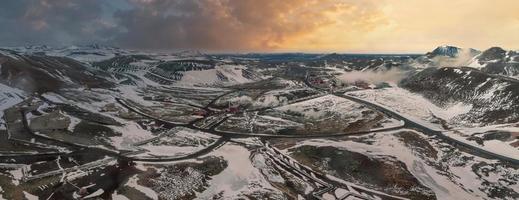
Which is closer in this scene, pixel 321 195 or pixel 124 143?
pixel 321 195

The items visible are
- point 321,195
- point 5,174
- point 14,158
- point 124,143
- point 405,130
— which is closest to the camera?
point 321,195

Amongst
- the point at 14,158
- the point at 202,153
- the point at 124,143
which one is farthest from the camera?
the point at 124,143

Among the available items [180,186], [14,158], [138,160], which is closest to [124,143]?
[138,160]

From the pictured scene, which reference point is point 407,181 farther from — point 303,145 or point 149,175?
point 149,175

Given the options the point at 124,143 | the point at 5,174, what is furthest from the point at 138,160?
the point at 5,174

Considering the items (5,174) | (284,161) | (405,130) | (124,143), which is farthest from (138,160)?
(405,130)

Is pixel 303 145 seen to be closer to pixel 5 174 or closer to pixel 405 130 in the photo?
pixel 405 130

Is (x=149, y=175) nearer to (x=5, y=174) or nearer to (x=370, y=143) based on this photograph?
(x=5, y=174)

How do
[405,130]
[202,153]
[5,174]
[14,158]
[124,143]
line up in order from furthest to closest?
[405,130] < [124,143] < [202,153] < [14,158] < [5,174]

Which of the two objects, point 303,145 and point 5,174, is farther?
point 303,145

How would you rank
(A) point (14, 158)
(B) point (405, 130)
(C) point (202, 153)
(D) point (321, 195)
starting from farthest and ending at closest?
(B) point (405, 130) → (C) point (202, 153) → (A) point (14, 158) → (D) point (321, 195)
